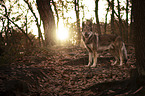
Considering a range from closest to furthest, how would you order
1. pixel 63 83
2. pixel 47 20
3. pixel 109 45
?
pixel 63 83
pixel 109 45
pixel 47 20

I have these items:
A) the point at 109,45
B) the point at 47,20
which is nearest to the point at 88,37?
the point at 109,45

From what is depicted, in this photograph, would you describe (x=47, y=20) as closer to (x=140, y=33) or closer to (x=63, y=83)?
(x=63, y=83)

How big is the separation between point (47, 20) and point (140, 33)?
32.4 feet

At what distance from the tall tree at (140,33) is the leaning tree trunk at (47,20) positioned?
373 inches

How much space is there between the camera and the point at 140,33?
4.12 meters

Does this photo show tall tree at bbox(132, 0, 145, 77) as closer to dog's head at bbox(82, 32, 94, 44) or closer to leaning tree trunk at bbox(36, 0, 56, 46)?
dog's head at bbox(82, 32, 94, 44)

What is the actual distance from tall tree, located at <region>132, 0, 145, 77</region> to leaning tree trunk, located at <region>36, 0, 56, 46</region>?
949 cm

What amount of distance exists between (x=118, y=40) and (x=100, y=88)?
4463mm

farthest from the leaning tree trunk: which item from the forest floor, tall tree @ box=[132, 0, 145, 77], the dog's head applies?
tall tree @ box=[132, 0, 145, 77]

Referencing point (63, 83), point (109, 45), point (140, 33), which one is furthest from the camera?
point (109, 45)

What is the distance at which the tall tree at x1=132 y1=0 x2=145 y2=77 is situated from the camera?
13.4 feet

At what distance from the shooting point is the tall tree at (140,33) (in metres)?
4.07

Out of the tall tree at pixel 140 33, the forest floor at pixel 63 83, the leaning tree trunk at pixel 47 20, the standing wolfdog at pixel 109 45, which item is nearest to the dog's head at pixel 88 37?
the standing wolfdog at pixel 109 45

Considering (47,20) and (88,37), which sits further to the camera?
(47,20)
